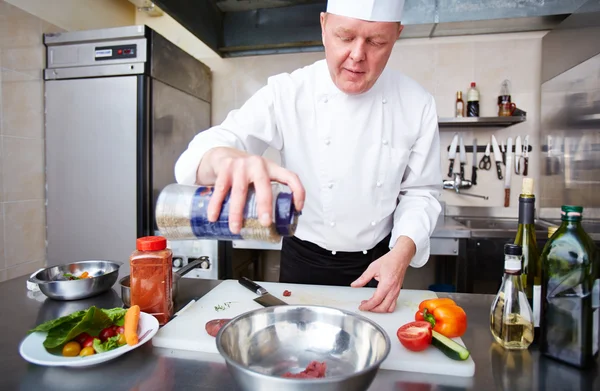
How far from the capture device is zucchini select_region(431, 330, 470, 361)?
0.71 meters

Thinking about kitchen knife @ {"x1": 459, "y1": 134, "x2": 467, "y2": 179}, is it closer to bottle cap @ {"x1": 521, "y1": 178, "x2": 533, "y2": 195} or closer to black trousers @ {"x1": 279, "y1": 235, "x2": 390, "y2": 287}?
black trousers @ {"x1": 279, "y1": 235, "x2": 390, "y2": 287}

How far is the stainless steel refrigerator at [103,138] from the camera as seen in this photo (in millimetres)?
2141

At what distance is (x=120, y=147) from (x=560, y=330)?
210 centimetres

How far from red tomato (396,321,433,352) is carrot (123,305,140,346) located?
20.0 inches

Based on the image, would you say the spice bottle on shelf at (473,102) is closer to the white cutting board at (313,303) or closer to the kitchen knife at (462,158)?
the kitchen knife at (462,158)

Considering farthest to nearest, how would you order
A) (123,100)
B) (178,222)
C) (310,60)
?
(310,60), (123,100), (178,222)

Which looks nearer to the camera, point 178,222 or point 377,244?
point 178,222

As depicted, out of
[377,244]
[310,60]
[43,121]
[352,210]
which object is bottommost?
[377,244]

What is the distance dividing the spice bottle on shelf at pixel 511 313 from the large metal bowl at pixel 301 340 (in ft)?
0.93

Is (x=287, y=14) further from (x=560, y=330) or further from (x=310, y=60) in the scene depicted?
(x=560, y=330)

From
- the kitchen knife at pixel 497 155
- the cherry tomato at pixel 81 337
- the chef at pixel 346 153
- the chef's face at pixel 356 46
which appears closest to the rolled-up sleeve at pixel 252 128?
the chef at pixel 346 153

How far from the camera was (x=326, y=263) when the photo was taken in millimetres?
1375

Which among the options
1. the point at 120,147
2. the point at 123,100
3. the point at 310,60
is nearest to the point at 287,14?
the point at 310,60

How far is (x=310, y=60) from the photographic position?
→ 276 centimetres
